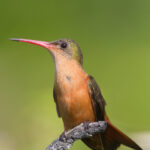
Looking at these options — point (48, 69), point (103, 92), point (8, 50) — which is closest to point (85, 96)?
point (103, 92)

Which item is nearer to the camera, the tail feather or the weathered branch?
the weathered branch

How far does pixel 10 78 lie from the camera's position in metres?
4.00

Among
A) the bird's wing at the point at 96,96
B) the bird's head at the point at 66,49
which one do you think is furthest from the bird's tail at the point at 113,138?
the bird's head at the point at 66,49

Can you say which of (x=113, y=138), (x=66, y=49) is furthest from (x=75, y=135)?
(x=66, y=49)

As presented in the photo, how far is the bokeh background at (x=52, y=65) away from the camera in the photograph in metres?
3.70

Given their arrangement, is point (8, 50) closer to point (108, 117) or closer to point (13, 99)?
point (13, 99)

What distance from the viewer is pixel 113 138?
11.6 ft

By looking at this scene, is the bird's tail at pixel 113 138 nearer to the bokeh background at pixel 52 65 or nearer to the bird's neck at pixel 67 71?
the bokeh background at pixel 52 65

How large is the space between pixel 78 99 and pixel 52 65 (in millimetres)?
532

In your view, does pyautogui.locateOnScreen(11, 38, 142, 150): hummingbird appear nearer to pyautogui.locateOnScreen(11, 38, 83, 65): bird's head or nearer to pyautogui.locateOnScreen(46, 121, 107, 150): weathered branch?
pyautogui.locateOnScreen(11, 38, 83, 65): bird's head

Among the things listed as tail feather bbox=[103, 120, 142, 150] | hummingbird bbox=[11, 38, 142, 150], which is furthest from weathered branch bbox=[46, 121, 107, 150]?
hummingbird bbox=[11, 38, 142, 150]

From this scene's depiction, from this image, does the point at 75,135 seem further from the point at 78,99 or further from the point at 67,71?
Result: the point at 67,71

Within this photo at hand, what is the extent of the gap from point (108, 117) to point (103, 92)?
0.22m

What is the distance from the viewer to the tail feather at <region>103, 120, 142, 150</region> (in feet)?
11.0
